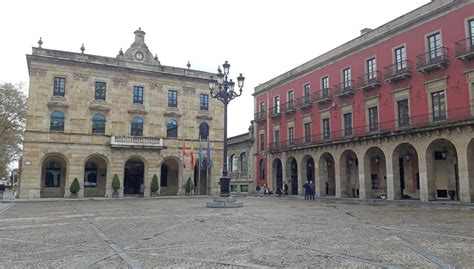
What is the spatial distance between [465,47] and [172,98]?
79.7 ft

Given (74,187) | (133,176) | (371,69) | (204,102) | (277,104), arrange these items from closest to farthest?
(371,69), (74,187), (133,176), (204,102), (277,104)

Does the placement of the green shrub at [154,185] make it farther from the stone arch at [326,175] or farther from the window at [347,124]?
the window at [347,124]

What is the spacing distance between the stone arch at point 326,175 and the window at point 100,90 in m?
19.8

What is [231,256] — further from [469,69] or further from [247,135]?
[247,135]

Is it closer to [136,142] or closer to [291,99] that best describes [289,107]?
[291,99]

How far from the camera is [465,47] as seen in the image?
20.2 m

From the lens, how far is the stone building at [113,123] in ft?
99.2

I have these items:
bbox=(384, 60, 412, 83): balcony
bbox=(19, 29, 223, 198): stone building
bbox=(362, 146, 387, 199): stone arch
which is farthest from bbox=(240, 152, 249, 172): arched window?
bbox=(384, 60, 412, 83): balcony

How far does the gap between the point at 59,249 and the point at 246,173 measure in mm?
36543

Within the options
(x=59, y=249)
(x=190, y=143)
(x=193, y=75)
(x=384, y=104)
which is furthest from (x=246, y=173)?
(x=59, y=249)

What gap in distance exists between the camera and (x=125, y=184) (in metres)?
34.4

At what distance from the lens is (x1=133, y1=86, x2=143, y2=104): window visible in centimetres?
3403

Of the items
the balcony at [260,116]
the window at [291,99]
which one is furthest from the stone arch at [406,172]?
the balcony at [260,116]

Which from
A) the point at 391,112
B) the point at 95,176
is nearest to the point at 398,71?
the point at 391,112
